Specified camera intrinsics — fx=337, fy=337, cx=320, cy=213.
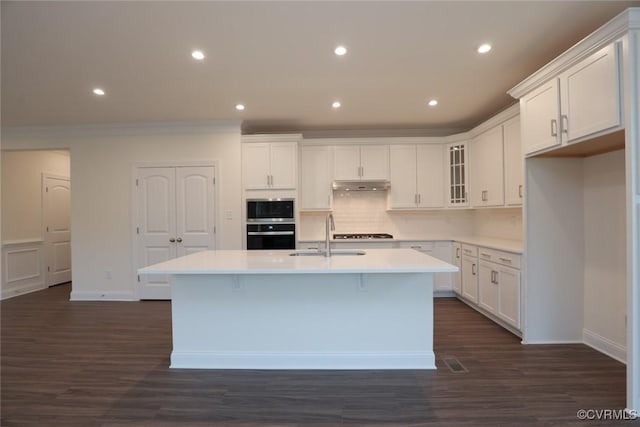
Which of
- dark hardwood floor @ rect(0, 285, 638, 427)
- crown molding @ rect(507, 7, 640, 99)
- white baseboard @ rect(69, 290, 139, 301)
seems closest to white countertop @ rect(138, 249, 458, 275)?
dark hardwood floor @ rect(0, 285, 638, 427)

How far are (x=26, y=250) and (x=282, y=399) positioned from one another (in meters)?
5.87

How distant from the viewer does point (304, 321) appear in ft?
9.10

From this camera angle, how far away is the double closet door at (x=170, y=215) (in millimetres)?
→ 5004

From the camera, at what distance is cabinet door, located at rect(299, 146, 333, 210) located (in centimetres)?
524

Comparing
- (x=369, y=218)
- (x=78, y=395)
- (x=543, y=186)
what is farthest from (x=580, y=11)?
(x=78, y=395)

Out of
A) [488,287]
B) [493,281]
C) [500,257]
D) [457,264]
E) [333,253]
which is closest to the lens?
[333,253]

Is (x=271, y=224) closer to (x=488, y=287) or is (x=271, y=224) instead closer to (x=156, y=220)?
Answer: (x=156, y=220)

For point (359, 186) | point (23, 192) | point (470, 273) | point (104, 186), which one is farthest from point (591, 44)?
point (23, 192)

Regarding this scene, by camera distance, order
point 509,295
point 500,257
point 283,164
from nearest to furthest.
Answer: point 509,295
point 500,257
point 283,164

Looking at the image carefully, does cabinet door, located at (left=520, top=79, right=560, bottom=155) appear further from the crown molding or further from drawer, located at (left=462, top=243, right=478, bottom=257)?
drawer, located at (left=462, top=243, right=478, bottom=257)

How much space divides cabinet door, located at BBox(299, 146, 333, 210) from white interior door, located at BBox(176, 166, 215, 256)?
137cm

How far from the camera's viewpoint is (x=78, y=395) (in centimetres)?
243

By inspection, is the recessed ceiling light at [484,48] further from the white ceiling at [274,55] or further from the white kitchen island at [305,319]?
the white kitchen island at [305,319]

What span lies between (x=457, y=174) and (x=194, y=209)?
3998 millimetres
